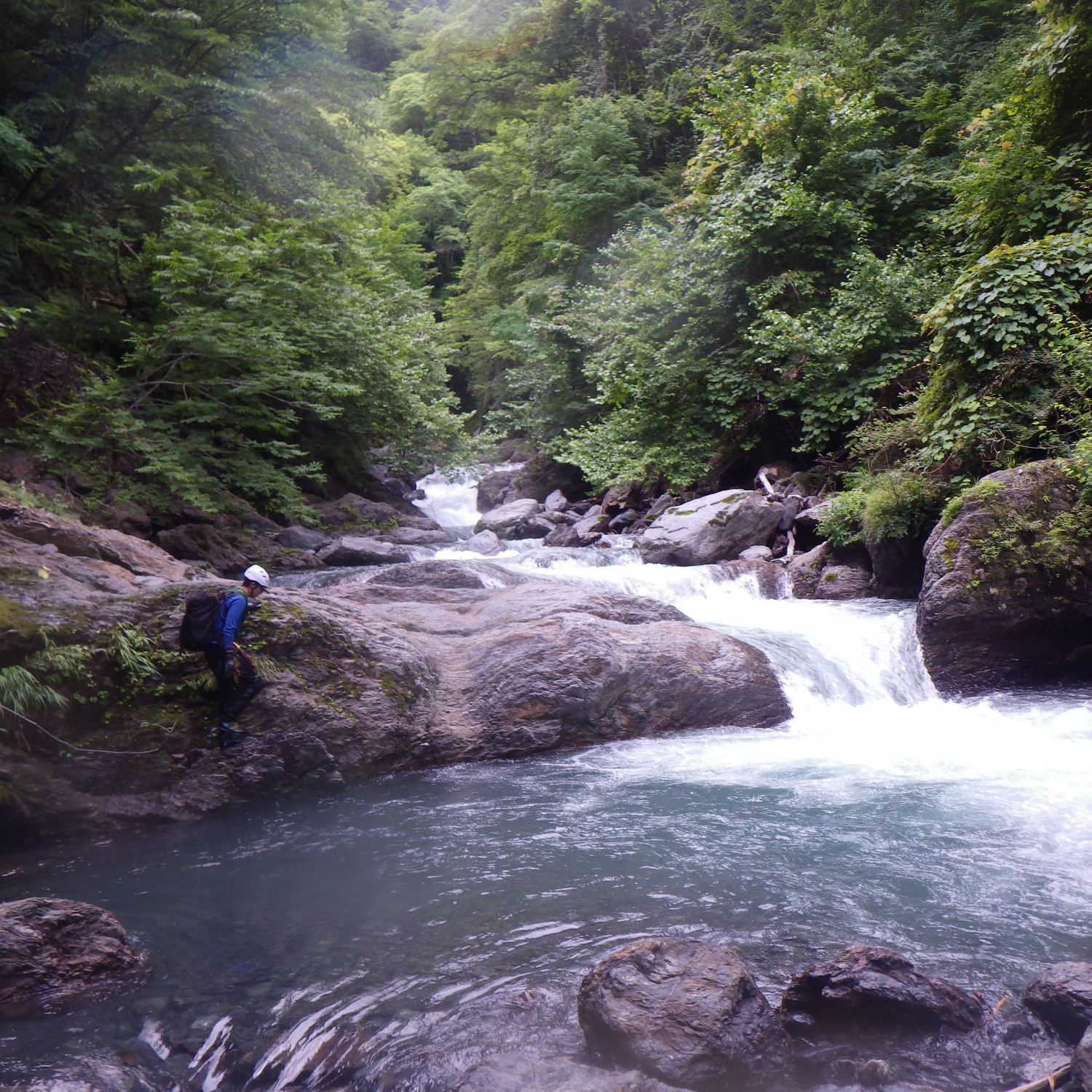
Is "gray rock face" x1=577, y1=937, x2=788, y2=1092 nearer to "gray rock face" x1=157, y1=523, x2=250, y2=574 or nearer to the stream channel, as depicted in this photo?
the stream channel

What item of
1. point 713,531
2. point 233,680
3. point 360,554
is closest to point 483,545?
point 360,554

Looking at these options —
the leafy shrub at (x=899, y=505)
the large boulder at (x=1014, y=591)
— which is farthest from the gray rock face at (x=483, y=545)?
the large boulder at (x=1014, y=591)

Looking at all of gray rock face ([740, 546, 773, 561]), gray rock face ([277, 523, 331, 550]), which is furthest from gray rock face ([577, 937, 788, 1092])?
gray rock face ([277, 523, 331, 550])

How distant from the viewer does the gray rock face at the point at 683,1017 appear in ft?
9.00

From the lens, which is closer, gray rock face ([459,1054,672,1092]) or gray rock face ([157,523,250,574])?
gray rock face ([459,1054,672,1092])

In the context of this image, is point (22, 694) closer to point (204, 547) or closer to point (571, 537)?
point (204, 547)

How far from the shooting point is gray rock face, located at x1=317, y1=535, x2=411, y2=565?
14758 mm

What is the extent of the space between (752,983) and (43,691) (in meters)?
5.09

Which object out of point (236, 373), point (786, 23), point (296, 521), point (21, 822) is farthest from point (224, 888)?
point (786, 23)

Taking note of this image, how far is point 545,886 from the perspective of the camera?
177 inches

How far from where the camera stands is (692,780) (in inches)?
247

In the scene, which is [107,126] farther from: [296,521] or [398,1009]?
[398,1009]

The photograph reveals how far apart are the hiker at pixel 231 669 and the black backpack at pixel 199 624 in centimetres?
2

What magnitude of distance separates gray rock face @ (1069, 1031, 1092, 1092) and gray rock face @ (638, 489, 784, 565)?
1099 cm
